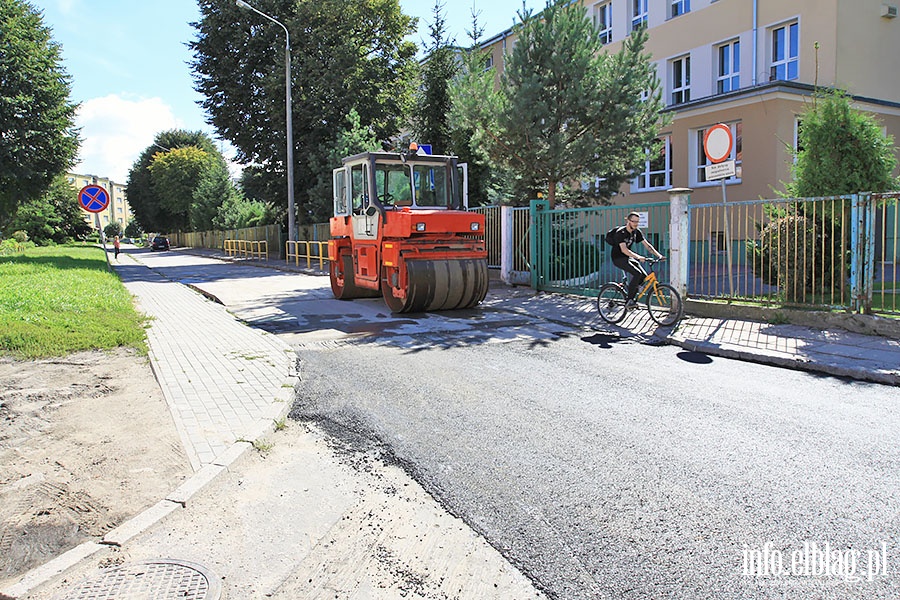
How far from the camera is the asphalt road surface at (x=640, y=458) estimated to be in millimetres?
3137

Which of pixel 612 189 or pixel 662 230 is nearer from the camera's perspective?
pixel 662 230

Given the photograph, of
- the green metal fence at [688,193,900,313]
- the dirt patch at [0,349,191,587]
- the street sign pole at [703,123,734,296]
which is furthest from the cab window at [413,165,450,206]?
the dirt patch at [0,349,191,587]

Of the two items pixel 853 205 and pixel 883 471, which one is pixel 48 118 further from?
pixel 883 471

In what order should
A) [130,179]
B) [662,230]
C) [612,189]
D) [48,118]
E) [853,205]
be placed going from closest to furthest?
[853,205]
[662,230]
[612,189]
[48,118]
[130,179]

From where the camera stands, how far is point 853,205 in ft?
30.3

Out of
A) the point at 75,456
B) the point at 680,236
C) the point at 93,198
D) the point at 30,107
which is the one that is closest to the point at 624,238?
the point at 680,236

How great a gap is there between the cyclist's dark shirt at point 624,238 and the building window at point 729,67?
46.3 ft

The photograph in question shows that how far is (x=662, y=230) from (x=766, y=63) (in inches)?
494

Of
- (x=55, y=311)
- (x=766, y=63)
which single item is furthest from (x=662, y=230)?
(x=766, y=63)

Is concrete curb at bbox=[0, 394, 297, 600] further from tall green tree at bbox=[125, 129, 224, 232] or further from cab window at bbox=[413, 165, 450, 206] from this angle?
tall green tree at bbox=[125, 129, 224, 232]

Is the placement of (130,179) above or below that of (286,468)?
above

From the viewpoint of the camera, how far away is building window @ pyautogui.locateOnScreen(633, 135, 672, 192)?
74.2 ft

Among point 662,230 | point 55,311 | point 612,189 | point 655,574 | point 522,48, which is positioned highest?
→ point 522,48

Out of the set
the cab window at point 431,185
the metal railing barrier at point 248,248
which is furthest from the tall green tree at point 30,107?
the cab window at point 431,185
